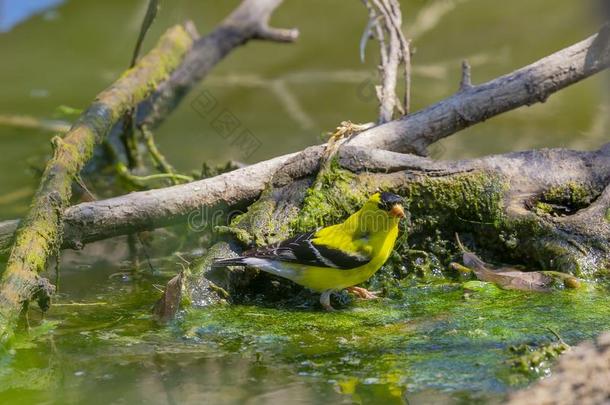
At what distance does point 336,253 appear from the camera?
5.82 metres

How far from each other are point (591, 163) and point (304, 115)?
4.87 metres

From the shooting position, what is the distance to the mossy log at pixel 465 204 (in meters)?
6.20

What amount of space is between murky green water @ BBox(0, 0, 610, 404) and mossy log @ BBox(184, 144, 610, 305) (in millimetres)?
436

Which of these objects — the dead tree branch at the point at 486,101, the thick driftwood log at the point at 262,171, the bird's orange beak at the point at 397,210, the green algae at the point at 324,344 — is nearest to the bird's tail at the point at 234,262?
the green algae at the point at 324,344

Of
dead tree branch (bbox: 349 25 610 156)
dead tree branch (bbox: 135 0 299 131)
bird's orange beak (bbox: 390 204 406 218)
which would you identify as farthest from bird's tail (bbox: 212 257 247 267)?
dead tree branch (bbox: 135 0 299 131)

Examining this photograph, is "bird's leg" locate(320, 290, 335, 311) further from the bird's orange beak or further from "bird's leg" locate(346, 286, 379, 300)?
the bird's orange beak

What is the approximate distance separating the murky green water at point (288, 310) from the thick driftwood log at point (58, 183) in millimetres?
260

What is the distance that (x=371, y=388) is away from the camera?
455 centimetres

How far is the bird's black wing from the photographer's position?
5.77 meters

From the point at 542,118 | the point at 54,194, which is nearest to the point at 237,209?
the point at 54,194

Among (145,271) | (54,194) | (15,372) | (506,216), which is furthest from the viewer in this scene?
(145,271)

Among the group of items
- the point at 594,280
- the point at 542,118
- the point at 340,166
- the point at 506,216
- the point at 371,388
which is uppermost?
the point at 542,118

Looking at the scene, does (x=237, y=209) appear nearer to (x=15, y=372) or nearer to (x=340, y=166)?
(x=340, y=166)

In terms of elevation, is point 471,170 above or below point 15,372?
above
